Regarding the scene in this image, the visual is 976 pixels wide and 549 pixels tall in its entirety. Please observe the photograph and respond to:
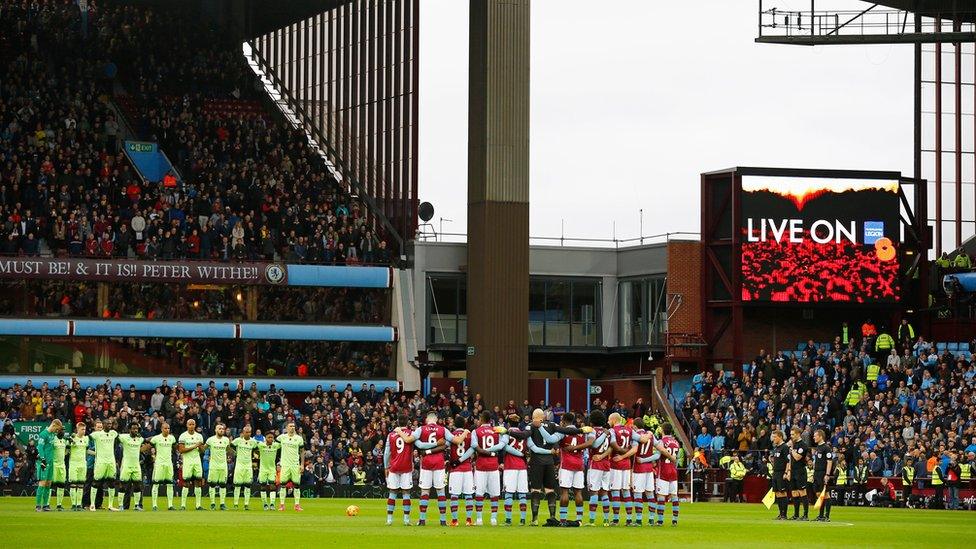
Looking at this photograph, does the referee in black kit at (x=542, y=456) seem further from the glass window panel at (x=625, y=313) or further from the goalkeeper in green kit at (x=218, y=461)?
the glass window panel at (x=625, y=313)

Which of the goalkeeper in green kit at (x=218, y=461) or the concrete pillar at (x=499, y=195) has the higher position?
the concrete pillar at (x=499, y=195)

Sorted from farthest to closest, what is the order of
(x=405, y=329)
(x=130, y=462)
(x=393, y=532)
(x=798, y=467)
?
(x=405, y=329) < (x=130, y=462) < (x=798, y=467) < (x=393, y=532)

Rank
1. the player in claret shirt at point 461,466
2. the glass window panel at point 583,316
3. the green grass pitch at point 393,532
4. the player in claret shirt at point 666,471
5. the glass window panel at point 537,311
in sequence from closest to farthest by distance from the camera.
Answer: the green grass pitch at point 393,532
the player in claret shirt at point 461,466
the player in claret shirt at point 666,471
the glass window panel at point 537,311
the glass window panel at point 583,316

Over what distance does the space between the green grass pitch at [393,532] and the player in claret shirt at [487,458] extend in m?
0.73

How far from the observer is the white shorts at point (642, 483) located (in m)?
33.1

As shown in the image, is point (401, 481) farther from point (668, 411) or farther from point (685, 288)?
point (685, 288)

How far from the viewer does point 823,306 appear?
221 feet

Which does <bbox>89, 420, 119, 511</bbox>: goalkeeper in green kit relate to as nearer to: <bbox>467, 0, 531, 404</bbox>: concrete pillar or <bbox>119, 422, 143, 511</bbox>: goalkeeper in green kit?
<bbox>119, 422, 143, 511</bbox>: goalkeeper in green kit

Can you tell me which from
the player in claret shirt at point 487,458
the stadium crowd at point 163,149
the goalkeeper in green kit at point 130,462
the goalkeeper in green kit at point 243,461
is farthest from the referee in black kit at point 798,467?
the stadium crowd at point 163,149

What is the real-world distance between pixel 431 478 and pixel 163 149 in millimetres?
39672

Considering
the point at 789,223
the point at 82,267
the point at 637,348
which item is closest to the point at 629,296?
the point at 637,348

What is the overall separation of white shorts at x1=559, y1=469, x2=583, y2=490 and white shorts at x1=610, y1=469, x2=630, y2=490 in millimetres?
881

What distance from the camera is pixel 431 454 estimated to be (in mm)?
32156

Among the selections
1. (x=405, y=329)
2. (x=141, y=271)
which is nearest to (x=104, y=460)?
(x=141, y=271)
